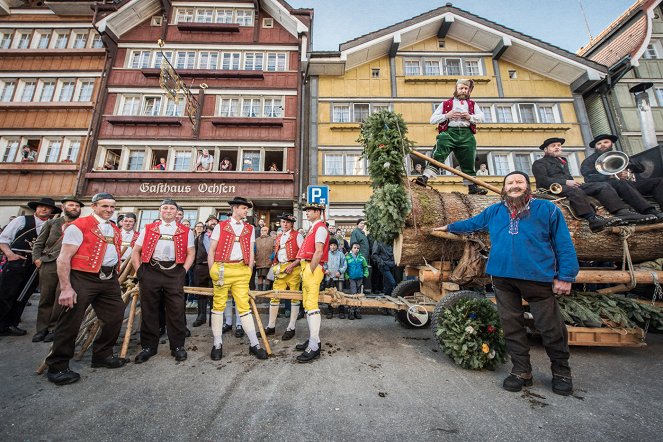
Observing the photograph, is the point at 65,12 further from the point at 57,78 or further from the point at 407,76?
the point at 407,76

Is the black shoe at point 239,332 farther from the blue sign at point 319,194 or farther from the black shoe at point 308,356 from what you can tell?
the blue sign at point 319,194

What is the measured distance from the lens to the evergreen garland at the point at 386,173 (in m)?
4.07

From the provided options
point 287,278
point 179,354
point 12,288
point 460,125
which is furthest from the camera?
point 460,125

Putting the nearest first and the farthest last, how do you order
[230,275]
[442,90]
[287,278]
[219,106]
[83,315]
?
[83,315]
[230,275]
[287,278]
[219,106]
[442,90]

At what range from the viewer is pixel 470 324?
11.0 feet

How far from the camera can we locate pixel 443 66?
16094mm

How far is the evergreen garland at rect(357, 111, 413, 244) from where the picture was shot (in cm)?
407

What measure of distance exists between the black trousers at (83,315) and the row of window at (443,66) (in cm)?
1719

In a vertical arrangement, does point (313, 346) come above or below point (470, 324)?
below

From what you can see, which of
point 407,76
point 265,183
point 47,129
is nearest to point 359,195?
point 265,183

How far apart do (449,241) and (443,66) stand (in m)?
15.7

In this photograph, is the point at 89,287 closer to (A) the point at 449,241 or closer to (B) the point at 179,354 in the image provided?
(B) the point at 179,354

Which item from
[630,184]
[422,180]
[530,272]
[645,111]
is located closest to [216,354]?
[530,272]

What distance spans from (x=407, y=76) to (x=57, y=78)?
19.4 meters
